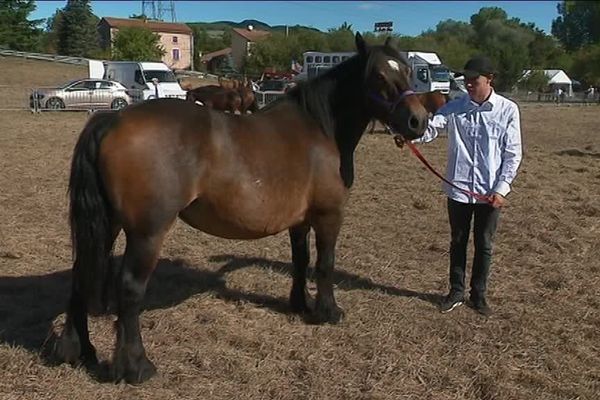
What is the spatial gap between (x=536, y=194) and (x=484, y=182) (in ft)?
16.2

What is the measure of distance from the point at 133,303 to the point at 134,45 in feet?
202

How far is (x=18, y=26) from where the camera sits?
189 feet

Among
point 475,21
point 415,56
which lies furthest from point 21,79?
point 475,21

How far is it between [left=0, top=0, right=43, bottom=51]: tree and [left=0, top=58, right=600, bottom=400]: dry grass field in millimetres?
53235

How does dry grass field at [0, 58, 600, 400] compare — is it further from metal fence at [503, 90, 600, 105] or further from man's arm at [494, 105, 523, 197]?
metal fence at [503, 90, 600, 105]

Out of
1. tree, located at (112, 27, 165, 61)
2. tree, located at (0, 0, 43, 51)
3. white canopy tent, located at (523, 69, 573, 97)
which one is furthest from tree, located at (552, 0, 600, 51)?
tree, located at (0, 0, 43, 51)

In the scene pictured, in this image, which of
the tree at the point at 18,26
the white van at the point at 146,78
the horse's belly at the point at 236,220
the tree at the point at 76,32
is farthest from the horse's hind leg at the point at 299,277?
the tree at the point at 76,32

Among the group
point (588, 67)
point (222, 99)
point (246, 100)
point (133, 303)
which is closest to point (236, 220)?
point (133, 303)

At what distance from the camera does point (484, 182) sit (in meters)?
5.02

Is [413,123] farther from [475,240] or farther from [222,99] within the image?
[222,99]

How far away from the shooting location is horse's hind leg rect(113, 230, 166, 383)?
3744 millimetres

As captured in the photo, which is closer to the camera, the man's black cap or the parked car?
the man's black cap

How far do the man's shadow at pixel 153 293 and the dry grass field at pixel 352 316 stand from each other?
0.8 inches

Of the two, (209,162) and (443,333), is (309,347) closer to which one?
(443,333)
